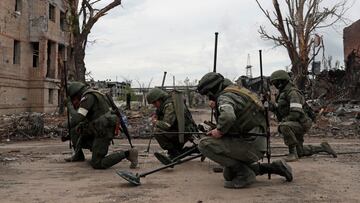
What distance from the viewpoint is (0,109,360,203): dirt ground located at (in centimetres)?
541

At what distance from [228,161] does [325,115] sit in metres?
14.4

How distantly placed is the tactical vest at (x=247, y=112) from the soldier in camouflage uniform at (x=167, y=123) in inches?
84.4

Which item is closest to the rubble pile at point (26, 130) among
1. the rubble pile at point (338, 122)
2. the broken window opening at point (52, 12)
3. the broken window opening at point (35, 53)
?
the rubble pile at point (338, 122)

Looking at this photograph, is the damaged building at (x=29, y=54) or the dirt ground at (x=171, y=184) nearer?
the dirt ground at (x=171, y=184)

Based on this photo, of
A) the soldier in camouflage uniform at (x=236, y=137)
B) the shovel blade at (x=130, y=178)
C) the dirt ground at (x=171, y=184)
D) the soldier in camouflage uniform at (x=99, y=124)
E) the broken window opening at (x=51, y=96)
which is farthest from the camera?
the broken window opening at (x=51, y=96)

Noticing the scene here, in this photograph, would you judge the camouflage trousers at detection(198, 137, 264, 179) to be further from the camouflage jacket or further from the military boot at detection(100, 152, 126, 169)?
the camouflage jacket

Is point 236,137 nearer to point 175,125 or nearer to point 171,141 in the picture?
point 175,125

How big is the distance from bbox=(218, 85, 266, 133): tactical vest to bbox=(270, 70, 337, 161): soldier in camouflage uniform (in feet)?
9.43

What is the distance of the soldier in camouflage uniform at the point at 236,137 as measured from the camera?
5832 millimetres

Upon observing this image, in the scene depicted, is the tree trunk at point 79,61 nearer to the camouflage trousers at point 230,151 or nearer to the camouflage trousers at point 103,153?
the camouflage trousers at point 103,153

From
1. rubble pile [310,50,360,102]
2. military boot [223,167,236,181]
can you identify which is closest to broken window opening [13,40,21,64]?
rubble pile [310,50,360,102]

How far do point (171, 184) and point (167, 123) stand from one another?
5.72ft

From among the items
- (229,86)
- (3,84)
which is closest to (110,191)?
(229,86)

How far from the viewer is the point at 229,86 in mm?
6109
